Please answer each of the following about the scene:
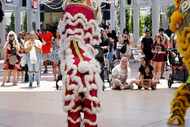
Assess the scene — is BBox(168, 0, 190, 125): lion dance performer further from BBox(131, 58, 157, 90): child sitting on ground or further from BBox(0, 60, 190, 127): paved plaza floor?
BBox(131, 58, 157, 90): child sitting on ground

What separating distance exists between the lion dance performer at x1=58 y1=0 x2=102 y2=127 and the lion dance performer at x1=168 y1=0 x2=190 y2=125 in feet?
6.67

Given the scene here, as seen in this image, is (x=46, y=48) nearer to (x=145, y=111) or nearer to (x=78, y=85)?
(x=145, y=111)

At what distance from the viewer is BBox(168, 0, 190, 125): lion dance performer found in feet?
30.4

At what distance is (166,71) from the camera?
902 inches

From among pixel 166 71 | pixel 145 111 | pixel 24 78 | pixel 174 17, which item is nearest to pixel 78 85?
pixel 174 17

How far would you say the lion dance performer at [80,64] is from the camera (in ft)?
25.0

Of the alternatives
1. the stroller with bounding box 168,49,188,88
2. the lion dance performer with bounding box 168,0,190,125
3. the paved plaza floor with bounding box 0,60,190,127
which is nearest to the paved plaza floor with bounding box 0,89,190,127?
the paved plaza floor with bounding box 0,60,190,127

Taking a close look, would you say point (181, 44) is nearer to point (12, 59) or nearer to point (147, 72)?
point (147, 72)

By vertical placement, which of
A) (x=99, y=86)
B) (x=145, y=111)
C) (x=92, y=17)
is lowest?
(x=145, y=111)

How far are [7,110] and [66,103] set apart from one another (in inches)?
205

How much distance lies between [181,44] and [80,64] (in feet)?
7.83

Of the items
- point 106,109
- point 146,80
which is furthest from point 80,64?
point 146,80

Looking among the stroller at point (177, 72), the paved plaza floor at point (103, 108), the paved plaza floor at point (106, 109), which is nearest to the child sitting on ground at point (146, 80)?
the paved plaza floor at point (103, 108)

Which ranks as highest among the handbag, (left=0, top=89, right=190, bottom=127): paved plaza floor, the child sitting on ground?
the handbag
